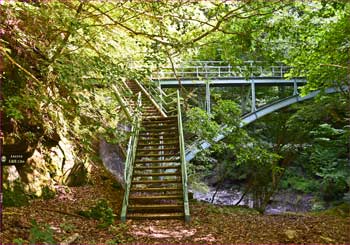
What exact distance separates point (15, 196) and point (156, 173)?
264 cm

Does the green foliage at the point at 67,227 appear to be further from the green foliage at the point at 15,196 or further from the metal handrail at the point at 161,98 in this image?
the metal handrail at the point at 161,98

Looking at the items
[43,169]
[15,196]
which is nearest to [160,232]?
[15,196]

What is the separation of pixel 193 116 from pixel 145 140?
137cm

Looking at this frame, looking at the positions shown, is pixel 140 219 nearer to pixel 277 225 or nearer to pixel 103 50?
pixel 277 225

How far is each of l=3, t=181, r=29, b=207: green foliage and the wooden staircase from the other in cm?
162

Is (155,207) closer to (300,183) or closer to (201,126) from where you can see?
(201,126)

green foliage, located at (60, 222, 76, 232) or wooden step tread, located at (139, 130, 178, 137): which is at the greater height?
wooden step tread, located at (139, 130, 178, 137)

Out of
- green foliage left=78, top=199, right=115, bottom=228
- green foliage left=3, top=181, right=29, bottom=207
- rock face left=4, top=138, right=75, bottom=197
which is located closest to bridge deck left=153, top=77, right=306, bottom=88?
rock face left=4, top=138, right=75, bottom=197

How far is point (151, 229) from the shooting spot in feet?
15.9

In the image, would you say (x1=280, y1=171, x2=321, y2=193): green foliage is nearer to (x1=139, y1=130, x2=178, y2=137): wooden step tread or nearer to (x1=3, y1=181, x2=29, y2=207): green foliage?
(x1=139, y1=130, x2=178, y2=137): wooden step tread

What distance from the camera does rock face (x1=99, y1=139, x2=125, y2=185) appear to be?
27.1 ft

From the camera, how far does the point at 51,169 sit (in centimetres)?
604

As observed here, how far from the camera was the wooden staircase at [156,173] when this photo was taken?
5.79 metres

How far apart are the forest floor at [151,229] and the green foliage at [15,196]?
0.44ft
